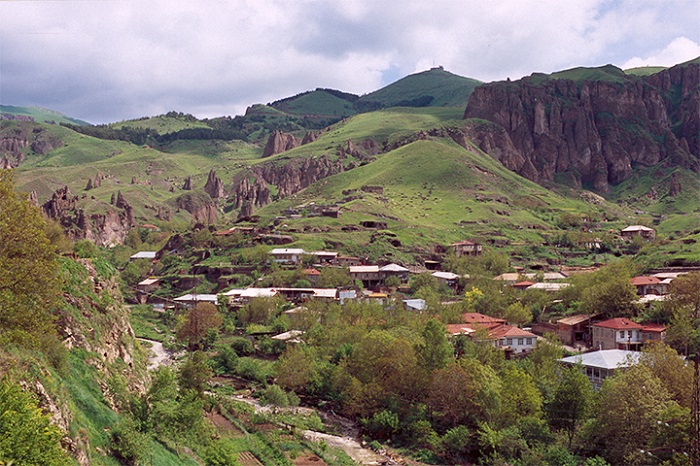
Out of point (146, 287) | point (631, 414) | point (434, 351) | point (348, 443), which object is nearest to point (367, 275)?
point (146, 287)

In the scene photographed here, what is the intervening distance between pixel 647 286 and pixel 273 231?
223 feet

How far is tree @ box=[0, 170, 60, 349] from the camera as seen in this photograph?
21.8 m

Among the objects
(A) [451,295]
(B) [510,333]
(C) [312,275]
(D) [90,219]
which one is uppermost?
(D) [90,219]

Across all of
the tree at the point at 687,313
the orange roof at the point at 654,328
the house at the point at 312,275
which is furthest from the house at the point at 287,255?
the tree at the point at 687,313

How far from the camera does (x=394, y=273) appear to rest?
337ft

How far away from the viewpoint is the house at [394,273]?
102 metres

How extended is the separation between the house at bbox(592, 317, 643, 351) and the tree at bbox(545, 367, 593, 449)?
53.2ft

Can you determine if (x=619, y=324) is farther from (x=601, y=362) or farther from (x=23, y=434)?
(x=23, y=434)

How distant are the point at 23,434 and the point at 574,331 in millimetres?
58334

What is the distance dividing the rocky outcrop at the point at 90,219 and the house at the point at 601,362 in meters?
109

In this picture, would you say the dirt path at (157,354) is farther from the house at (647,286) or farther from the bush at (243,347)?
the house at (647,286)

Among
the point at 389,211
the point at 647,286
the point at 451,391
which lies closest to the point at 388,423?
the point at 451,391

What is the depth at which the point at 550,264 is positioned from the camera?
12350 centimetres

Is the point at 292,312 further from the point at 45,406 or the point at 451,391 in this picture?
the point at 45,406
